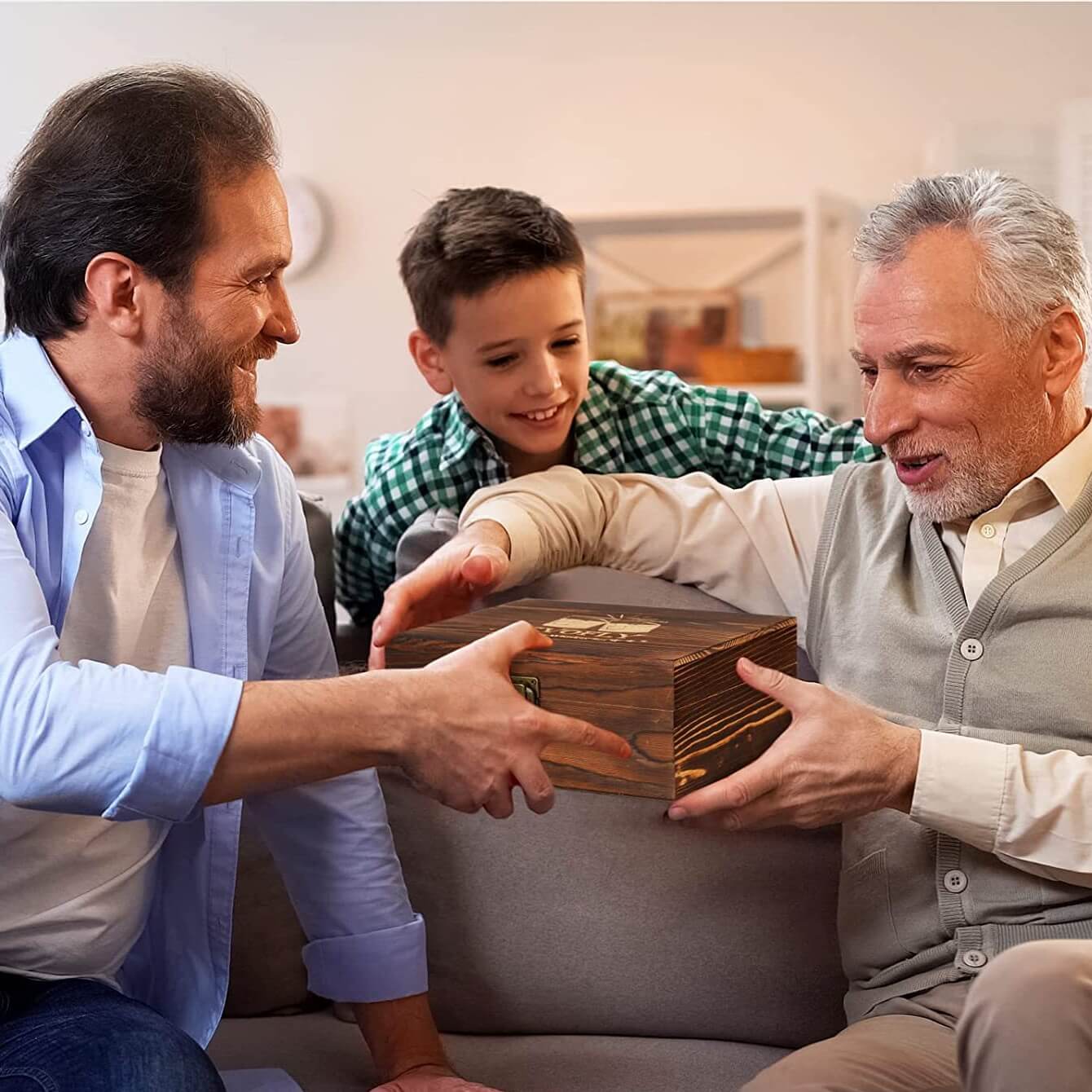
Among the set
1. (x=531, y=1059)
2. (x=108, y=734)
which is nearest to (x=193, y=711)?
(x=108, y=734)

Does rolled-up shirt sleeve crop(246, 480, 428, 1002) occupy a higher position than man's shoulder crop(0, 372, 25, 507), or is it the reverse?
man's shoulder crop(0, 372, 25, 507)

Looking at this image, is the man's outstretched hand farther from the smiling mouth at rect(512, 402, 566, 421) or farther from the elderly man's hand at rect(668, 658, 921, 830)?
the smiling mouth at rect(512, 402, 566, 421)

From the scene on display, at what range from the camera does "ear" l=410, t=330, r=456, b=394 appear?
2268 millimetres

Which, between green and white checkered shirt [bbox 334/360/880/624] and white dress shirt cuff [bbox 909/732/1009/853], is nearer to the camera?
white dress shirt cuff [bbox 909/732/1009/853]

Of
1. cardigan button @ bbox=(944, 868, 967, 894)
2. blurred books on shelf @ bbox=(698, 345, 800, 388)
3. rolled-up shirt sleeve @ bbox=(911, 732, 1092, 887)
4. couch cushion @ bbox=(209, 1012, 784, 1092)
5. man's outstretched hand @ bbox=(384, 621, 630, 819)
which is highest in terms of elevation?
blurred books on shelf @ bbox=(698, 345, 800, 388)

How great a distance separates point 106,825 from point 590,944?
625 mm

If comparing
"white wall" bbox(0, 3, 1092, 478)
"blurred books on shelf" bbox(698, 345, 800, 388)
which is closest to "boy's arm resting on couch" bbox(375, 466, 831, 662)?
"blurred books on shelf" bbox(698, 345, 800, 388)

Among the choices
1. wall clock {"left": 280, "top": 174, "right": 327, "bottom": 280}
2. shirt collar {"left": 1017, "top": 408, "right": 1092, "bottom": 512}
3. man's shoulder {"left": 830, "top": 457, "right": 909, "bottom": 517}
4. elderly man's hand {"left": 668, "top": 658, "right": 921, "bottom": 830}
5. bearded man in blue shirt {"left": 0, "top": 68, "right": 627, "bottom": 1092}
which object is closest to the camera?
bearded man in blue shirt {"left": 0, "top": 68, "right": 627, "bottom": 1092}

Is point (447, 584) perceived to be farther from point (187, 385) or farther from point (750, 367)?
point (750, 367)

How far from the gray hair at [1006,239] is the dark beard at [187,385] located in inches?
29.8

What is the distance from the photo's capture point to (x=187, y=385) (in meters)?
1.45

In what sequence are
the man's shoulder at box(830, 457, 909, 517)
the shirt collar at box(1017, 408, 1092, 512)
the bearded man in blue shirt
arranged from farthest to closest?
the man's shoulder at box(830, 457, 909, 517)
the shirt collar at box(1017, 408, 1092, 512)
the bearded man in blue shirt

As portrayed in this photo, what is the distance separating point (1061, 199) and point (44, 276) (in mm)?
3717

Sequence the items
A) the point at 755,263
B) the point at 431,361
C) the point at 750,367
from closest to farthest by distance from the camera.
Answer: the point at 431,361, the point at 750,367, the point at 755,263
